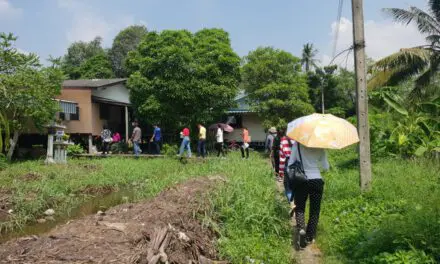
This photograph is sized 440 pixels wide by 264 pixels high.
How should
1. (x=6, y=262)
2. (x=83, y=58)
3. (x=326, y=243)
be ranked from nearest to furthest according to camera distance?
(x=6, y=262)
(x=326, y=243)
(x=83, y=58)

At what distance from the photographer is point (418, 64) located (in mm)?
17094

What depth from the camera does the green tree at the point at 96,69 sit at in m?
36.7

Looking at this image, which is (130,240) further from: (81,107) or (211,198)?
(81,107)

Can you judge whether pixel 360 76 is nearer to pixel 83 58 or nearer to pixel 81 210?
pixel 81 210

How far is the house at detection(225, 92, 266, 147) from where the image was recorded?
2717 centimetres

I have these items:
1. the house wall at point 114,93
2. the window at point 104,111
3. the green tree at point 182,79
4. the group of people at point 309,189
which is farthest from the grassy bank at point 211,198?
the window at point 104,111

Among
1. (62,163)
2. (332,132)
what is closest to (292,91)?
(62,163)

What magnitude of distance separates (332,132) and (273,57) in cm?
1789

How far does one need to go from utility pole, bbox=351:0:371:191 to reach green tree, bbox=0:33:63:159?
12.3 meters

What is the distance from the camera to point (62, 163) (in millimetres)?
16344

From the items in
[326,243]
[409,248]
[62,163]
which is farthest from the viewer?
[62,163]

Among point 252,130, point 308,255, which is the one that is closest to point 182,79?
point 252,130

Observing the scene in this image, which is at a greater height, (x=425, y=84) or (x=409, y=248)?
(x=425, y=84)

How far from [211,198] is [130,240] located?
7.91 feet
